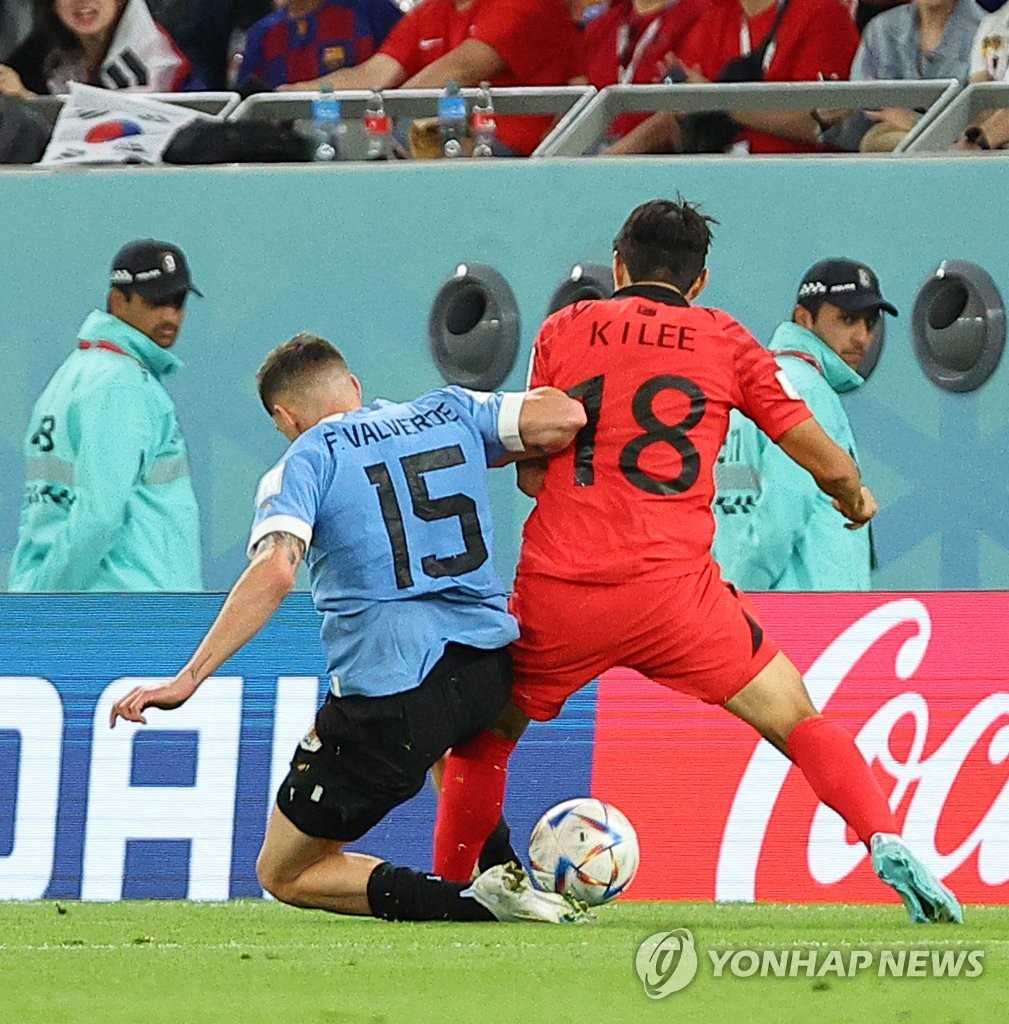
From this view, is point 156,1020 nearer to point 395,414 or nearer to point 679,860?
point 395,414

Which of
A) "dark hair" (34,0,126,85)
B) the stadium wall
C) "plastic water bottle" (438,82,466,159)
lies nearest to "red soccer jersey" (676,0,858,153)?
"plastic water bottle" (438,82,466,159)

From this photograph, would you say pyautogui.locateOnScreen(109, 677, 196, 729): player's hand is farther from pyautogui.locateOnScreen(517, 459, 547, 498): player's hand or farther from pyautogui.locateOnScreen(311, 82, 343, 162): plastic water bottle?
pyautogui.locateOnScreen(311, 82, 343, 162): plastic water bottle

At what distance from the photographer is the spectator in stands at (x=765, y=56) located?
34.7 feet

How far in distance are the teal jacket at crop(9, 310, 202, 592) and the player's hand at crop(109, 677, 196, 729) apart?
3.25 metres

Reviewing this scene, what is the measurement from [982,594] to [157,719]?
8.93 feet

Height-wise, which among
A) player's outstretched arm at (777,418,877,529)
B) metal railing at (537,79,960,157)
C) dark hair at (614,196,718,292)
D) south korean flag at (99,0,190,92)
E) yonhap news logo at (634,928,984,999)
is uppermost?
south korean flag at (99,0,190,92)

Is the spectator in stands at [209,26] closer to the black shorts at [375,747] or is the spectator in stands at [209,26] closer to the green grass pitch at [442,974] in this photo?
the green grass pitch at [442,974]

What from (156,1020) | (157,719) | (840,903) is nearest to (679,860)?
(840,903)

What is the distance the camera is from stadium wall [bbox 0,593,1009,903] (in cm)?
780

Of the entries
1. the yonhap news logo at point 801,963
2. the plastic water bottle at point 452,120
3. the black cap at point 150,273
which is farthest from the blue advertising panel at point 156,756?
the plastic water bottle at point 452,120

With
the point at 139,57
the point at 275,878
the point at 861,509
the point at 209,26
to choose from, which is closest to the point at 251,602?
the point at 275,878

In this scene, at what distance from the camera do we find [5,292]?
37.6 feet

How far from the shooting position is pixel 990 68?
33.9 ft

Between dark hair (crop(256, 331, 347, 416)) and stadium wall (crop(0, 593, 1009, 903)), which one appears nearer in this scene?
dark hair (crop(256, 331, 347, 416))
